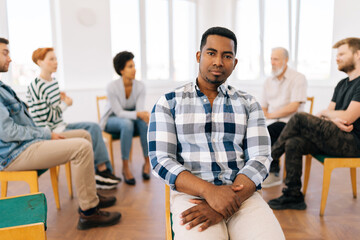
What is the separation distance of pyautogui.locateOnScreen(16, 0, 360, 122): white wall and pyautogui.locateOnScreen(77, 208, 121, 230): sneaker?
97.9 inches

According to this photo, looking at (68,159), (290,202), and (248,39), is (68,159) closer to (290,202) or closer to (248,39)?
(290,202)

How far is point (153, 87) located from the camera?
5.48m

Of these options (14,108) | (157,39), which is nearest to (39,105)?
(14,108)

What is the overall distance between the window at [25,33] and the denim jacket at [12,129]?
2466mm

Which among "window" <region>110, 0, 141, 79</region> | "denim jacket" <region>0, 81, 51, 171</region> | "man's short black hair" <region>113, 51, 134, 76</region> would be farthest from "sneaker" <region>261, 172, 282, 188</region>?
"window" <region>110, 0, 141, 79</region>

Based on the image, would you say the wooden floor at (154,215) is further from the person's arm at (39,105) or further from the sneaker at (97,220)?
the person's arm at (39,105)

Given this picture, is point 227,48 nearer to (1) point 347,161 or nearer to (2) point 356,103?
(2) point 356,103

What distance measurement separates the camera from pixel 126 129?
2996 mm

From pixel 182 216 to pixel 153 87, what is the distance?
4478 millimetres

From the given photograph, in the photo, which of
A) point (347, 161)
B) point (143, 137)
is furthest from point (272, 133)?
point (143, 137)

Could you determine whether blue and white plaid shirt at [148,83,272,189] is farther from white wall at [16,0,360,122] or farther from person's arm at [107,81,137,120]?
white wall at [16,0,360,122]

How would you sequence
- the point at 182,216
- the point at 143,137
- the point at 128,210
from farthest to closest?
the point at 143,137
the point at 128,210
the point at 182,216

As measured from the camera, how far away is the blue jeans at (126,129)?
3.01 meters

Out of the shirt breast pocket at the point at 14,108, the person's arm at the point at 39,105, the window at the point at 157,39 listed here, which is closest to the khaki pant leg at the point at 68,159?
the shirt breast pocket at the point at 14,108
